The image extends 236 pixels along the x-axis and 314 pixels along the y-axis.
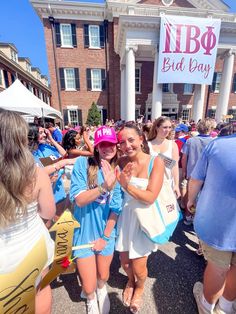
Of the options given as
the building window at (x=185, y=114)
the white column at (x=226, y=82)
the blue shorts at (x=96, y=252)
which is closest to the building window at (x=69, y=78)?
the building window at (x=185, y=114)

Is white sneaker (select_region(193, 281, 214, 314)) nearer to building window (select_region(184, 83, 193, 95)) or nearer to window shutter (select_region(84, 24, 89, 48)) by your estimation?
window shutter (select_region(84, 24, 89, 48))

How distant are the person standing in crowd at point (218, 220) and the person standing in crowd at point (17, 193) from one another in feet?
4.29

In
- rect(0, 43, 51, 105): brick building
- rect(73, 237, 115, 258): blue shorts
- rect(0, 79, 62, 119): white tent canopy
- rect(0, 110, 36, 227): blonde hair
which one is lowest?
rect(73, 237, 115, 258): blue shorts

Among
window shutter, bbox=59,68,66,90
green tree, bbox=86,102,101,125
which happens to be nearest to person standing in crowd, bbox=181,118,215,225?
green tree, bbox=86,102,101,125

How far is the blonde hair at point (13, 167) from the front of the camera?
3.11 feet

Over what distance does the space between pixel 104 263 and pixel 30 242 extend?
899mm

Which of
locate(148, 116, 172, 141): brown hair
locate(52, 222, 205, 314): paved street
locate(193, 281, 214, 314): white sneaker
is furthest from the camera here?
locate(148, 116, 172, 141): brown hair

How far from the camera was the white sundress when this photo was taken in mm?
1643

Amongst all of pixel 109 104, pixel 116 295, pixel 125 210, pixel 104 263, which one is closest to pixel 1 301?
pixel 104 263

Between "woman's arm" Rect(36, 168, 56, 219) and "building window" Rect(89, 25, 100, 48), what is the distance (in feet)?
59.4

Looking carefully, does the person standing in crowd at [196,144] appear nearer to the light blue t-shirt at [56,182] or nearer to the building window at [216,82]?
Answer: the light blue t-shirt at [56,182]

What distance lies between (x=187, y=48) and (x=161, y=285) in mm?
13444

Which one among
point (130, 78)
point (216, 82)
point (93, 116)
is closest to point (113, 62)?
point (130, 78)

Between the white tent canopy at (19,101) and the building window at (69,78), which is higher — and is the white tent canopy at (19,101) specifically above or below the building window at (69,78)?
below
